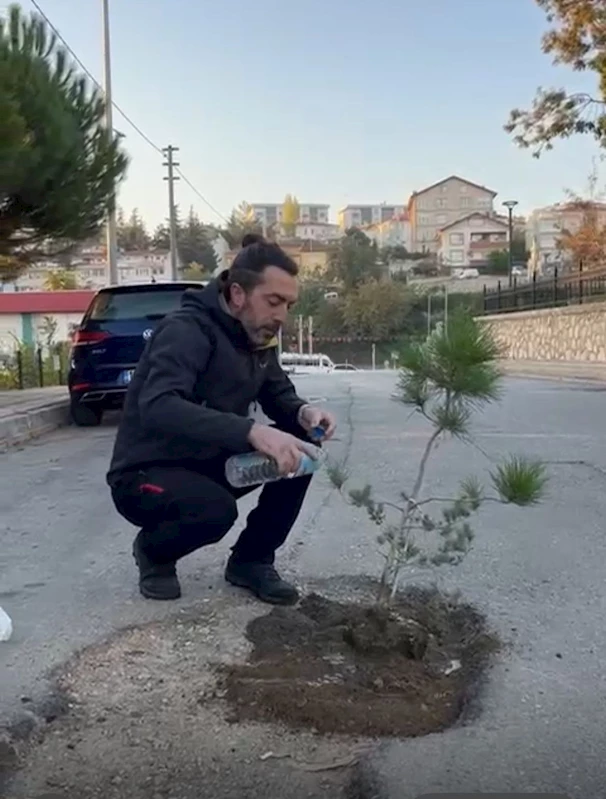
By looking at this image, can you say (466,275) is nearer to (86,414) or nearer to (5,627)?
(86,414)

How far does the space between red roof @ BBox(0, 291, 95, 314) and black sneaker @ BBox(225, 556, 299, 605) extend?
35.2 metres

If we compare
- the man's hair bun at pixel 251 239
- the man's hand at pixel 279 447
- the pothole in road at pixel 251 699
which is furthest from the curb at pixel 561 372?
the man's hand at pixel 279 447

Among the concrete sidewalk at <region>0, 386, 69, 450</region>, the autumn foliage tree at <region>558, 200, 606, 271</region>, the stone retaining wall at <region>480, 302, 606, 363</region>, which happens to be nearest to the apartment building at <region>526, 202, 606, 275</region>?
the autumn foliage tree at <region>558, 200, 606, 271</region>

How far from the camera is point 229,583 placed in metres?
3.67

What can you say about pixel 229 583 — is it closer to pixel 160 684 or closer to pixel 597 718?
pixel 160 684

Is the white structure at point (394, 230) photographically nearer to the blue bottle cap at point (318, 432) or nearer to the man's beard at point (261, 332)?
the blue bottle cap at point (318, 432)

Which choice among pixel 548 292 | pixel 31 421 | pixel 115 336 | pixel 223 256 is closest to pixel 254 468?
pixel 223 256

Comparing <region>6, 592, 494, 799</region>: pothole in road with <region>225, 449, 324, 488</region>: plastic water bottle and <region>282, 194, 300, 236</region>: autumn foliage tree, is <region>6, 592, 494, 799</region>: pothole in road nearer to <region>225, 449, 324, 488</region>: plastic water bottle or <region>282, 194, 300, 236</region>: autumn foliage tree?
<region>225, 449, 324, 488</region>: plastic water bottle

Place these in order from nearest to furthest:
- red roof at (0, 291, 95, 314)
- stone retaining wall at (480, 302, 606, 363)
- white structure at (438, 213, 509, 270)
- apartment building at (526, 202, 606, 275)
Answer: stone retaining wall at (480, 302, 606, 363), apartment building at (526, 202, 606, 275), red roof at (0, 291, 95, 314), white structure at (438, 213, 509, 270)

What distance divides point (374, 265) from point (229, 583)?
189 feet

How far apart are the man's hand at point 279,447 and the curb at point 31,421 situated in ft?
21.1

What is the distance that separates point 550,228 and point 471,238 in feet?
66.7

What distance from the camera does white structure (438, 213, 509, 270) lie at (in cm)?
8231

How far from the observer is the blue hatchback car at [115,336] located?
9.59 metres
